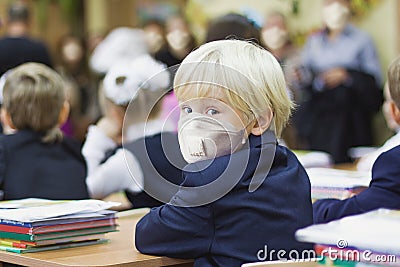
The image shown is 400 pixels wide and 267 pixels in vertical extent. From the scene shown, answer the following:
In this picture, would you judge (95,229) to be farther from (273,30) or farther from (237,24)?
(273,30)

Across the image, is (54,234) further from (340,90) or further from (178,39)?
(340,90)

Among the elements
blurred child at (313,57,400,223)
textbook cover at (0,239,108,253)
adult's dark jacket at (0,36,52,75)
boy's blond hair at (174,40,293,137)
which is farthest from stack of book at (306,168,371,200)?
adult's dark jacket at (0,36,52,75)

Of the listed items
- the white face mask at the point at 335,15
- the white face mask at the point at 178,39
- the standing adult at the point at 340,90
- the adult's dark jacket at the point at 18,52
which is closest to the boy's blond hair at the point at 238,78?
the adult's dark jacket at the point at 18,52

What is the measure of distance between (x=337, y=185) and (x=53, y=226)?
878mm

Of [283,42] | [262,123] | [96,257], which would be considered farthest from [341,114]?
[96,257]

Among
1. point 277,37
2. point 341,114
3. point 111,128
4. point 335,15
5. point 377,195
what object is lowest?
point 341,114

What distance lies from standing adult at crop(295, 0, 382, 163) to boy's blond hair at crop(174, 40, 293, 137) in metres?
3.57

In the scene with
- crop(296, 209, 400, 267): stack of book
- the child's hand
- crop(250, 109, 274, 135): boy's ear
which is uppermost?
crop(250, 109, 274, 135): boy's ear

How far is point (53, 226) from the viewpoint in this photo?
1.99m

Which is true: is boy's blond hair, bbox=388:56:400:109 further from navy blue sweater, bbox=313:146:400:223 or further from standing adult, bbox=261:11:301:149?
standing adult, bbox=261:11:301:149

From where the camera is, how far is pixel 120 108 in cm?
319

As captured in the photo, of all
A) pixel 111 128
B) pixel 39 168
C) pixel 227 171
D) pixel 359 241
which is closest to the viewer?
pixel 359 241

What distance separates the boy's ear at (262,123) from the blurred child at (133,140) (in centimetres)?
17

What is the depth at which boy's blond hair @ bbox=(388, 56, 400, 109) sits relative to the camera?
2387 mm
